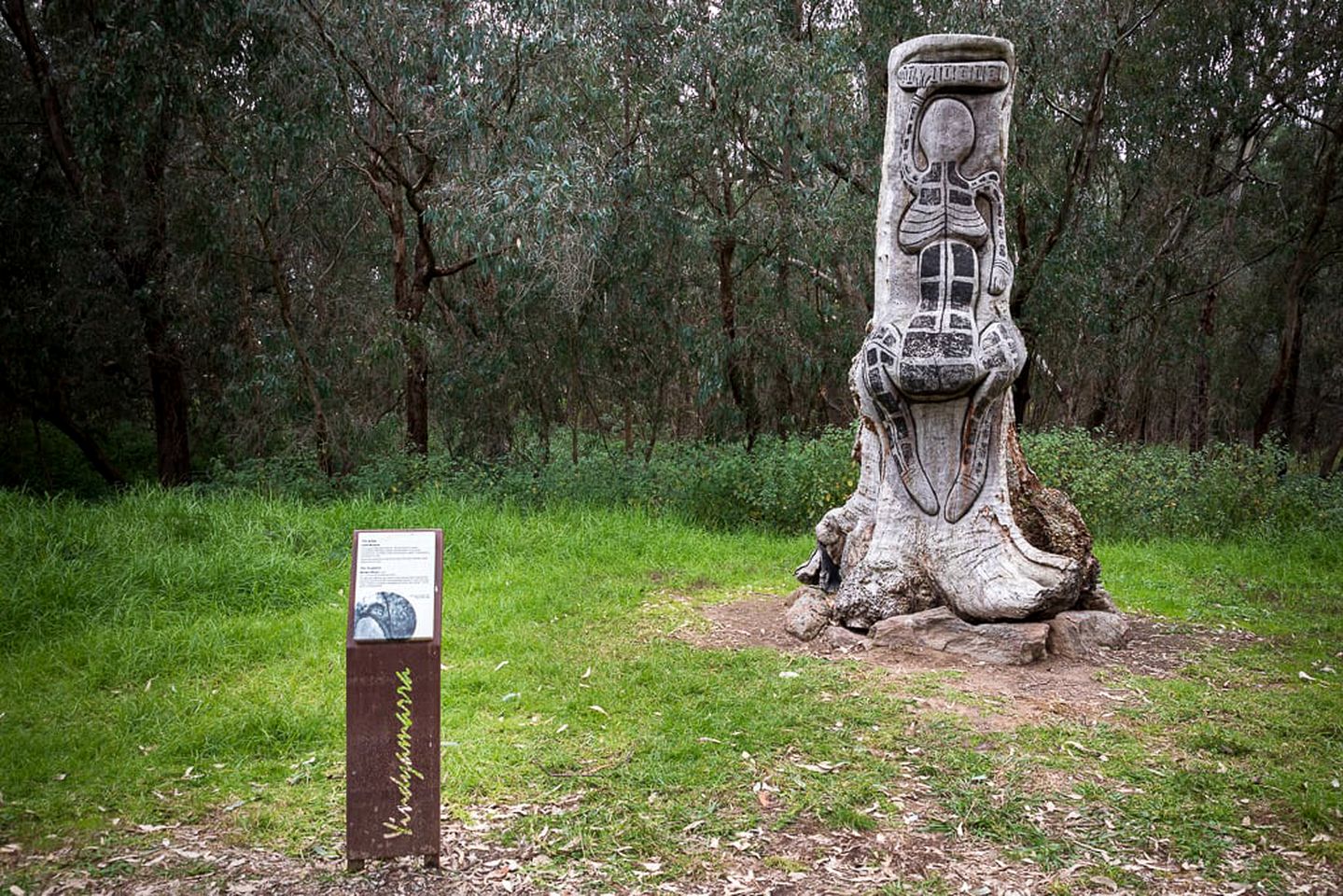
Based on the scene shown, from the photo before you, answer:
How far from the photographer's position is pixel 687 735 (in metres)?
4.99

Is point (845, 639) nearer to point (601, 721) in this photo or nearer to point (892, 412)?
point (892, 412)

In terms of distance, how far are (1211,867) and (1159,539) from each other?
6859 millimetres

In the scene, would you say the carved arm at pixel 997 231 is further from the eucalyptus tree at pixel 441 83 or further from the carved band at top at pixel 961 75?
the eucalyptus tree at pixel 441 83

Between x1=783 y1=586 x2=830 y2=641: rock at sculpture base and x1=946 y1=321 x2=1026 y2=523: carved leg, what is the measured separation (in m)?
0.96

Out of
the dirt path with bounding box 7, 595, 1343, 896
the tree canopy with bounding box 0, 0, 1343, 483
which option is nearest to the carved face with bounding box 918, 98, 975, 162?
the dirt path with bounding box 7, 595, 1343, 896

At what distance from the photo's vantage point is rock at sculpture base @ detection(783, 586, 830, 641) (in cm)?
645

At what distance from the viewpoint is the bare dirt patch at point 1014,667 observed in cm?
528

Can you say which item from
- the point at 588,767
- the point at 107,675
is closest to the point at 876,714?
the point at 588,767

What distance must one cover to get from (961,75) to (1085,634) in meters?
3.32

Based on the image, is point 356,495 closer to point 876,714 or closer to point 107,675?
point 107,675

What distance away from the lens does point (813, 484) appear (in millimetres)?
10320

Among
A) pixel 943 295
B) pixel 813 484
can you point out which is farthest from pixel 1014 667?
pixel 813 484

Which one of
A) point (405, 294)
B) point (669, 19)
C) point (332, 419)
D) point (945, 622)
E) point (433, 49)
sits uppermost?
point (669, 19)

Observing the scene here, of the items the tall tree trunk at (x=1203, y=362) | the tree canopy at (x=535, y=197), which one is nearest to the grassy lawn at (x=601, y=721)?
the tree canopy at (x=535, y=197)
